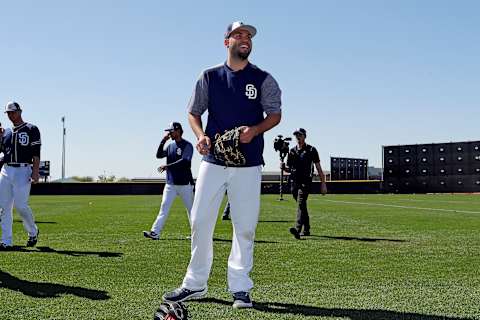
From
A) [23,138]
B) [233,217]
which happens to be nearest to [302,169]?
[23,138]

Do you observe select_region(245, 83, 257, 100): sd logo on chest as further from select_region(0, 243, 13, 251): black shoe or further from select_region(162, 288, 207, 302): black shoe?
select_region(0, 243, 13, 251): black shoe

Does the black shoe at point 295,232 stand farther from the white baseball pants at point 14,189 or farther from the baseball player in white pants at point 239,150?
the baseball player in white pants at point 239,150

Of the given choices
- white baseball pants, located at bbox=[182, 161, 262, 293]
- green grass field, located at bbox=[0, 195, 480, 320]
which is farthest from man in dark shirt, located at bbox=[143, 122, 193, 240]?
white baseball pants, located at bbox=[182, 161, 262, 293]

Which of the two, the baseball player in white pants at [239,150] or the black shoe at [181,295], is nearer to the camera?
the black shoe at [181,295]

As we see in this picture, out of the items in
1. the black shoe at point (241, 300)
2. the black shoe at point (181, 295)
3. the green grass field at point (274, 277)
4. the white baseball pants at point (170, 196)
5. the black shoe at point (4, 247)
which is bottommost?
the black shoe at point (4, 247)

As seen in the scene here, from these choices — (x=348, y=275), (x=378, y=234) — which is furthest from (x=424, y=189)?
(x=348, y=275)

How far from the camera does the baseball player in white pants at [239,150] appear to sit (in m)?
4.60

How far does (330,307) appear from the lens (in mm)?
4559

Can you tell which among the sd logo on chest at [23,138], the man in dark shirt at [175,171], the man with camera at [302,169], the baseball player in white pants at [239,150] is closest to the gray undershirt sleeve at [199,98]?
the baseball player in white pants at [239,150]

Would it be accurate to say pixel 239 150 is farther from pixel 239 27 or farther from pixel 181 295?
pixel 181 295

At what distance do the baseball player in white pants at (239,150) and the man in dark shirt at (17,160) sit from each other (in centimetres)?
482

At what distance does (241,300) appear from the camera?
4.55m

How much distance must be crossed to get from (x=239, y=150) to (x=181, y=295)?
1287 millimetres

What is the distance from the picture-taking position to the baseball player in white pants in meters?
4.60
